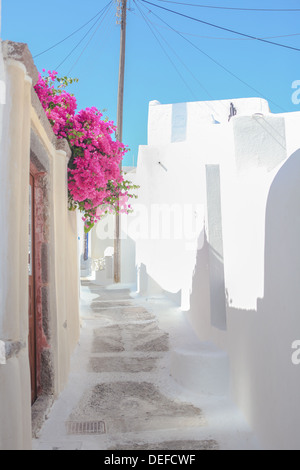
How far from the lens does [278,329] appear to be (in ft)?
9.46

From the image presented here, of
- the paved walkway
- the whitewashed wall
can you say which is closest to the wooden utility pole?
the whitewashed wall

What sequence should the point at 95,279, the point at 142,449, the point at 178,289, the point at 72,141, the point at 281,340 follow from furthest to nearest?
the point at 95,279 < the point at 178,289 < the point at 72,141 < the point at 142,449 < the point at 281,340

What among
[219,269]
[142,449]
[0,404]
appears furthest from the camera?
[219,269]

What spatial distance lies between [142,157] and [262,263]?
8.88 m

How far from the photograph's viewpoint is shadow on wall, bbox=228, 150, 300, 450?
→ 2570 millimetres

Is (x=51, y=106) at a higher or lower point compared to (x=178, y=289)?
higher

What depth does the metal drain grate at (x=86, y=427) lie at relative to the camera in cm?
358

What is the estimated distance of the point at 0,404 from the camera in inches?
88.1

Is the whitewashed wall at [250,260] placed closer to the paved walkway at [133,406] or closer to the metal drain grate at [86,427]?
the paved walkway at [133,406]

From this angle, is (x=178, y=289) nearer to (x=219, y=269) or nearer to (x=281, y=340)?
(x=219, y=269)

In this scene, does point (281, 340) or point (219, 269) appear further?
point (219, 269)

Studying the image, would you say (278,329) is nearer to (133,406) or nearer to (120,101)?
(133,406)

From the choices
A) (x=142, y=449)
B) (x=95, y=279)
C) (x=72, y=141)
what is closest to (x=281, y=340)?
(x=142, y=449)
